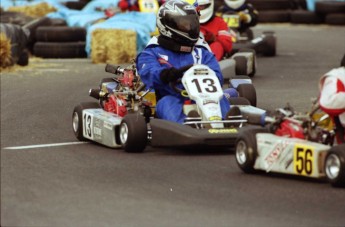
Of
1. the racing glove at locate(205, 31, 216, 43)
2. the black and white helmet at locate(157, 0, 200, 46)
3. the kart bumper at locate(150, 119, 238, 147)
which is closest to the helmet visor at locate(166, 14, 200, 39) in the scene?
the black and white helmet at locate(157, 0, 200, 46)

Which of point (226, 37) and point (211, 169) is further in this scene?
point (226, 37)

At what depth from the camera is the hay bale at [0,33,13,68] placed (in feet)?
56.3

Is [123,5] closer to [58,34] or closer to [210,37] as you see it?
[58,34]

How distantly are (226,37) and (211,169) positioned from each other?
6.40 meters

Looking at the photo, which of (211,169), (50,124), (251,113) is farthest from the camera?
(50,124)

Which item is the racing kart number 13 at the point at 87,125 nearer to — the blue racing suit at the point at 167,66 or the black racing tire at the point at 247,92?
the blue racing suit at the point at 167,66

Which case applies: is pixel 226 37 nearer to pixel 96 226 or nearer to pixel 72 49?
pixel 72 49

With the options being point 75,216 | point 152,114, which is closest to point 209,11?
point 152,114

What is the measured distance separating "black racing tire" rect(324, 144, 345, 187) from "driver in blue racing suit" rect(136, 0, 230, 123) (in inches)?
85.6

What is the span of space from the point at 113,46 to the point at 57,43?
141 cm

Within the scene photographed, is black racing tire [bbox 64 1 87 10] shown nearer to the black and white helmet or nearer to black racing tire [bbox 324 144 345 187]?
the black and white helmet

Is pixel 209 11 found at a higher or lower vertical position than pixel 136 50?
higher

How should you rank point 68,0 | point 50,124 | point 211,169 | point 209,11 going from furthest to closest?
point 68,0
point 209,11
point 50,124
point 211,169

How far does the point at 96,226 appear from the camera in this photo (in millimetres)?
7039
